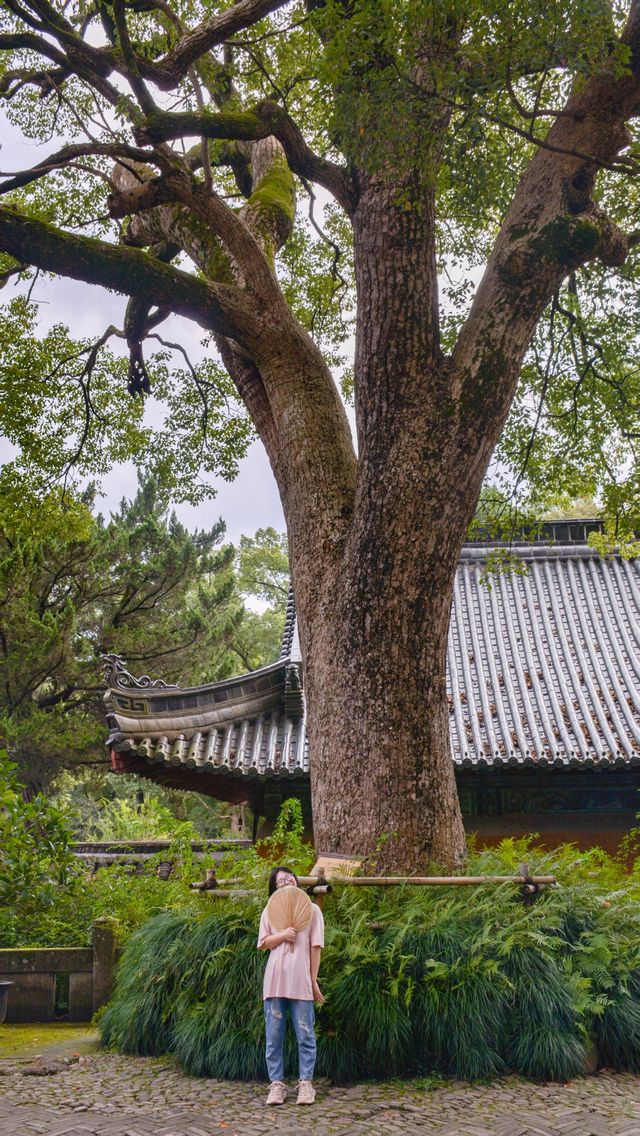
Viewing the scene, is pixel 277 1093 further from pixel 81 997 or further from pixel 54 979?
pixel 54 979

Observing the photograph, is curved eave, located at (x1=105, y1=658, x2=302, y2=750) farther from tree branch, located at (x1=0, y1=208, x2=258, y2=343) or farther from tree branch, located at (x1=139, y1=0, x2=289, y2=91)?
tree branch, located at (x1=139, y1=0, x2=289, y2=91)

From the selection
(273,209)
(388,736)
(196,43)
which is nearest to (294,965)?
(388,736)

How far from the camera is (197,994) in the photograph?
5344 millimetres

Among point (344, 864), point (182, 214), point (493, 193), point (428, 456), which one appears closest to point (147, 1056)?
point (344, 864)

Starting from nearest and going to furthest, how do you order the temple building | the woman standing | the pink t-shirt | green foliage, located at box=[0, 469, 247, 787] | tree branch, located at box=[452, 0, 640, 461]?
1. the woman standing
2. the pink t-shirt
3. tree branch, located at box=[452, 0, 640, 461]
4. the temple building
5. green foliage, located at box=[0, 469, 247, 787]

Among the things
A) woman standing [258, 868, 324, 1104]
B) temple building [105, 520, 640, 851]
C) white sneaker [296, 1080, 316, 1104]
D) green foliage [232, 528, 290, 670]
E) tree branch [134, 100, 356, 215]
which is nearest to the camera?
white sneaker [296, 1080, 316, 1104]

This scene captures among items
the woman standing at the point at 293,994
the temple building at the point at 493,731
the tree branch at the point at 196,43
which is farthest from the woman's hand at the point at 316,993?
the tree branch at the point at 196,43

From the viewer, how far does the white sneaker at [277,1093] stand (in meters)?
4.38

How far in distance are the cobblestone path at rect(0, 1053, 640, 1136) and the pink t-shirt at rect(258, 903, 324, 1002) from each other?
1.67ft

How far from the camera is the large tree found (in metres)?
5.48

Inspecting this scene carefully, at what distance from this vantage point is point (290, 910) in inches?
193

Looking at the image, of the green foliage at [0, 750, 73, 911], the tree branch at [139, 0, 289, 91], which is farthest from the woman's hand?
the tree branch at [139, 0, 289, 91]

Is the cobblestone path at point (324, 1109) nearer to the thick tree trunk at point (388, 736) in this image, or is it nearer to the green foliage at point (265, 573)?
the thick tree trunk at point (388, 736)

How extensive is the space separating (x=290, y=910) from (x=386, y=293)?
4074 mm
